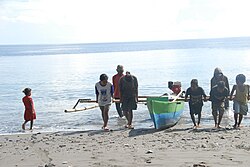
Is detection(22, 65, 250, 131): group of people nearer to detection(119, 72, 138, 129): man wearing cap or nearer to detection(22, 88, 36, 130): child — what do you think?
detection(119, 72, 138, 129): man wearing cap

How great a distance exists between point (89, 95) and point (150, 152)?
53.2 feet

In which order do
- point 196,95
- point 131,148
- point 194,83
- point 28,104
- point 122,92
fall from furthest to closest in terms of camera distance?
point 28,104 → point 122,92 → point 196,95 → point 194,83 → point 131,148

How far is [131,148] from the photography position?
873 centimetres

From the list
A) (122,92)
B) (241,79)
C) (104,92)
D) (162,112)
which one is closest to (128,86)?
(122,92)

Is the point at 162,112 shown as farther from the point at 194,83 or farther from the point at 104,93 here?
the point at 104,93

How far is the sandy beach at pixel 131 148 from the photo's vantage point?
25.1ft

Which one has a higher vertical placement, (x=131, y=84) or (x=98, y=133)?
(x=131, y=84)

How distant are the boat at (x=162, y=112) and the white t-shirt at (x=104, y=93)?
108cm

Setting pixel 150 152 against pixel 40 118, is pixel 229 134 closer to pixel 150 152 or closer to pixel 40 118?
pixel 150 152

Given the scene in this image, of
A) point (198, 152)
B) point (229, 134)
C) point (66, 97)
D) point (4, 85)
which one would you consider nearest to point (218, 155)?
point (198, 152)

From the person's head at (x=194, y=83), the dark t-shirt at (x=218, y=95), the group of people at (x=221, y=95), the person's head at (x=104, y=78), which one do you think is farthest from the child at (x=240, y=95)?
the person's head at (x=104, y=78)

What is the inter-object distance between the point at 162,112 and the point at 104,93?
1.61 meters

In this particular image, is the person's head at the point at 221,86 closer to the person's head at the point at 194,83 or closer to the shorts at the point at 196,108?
the person's head at the point at 194,83

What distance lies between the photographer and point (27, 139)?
10.4m
